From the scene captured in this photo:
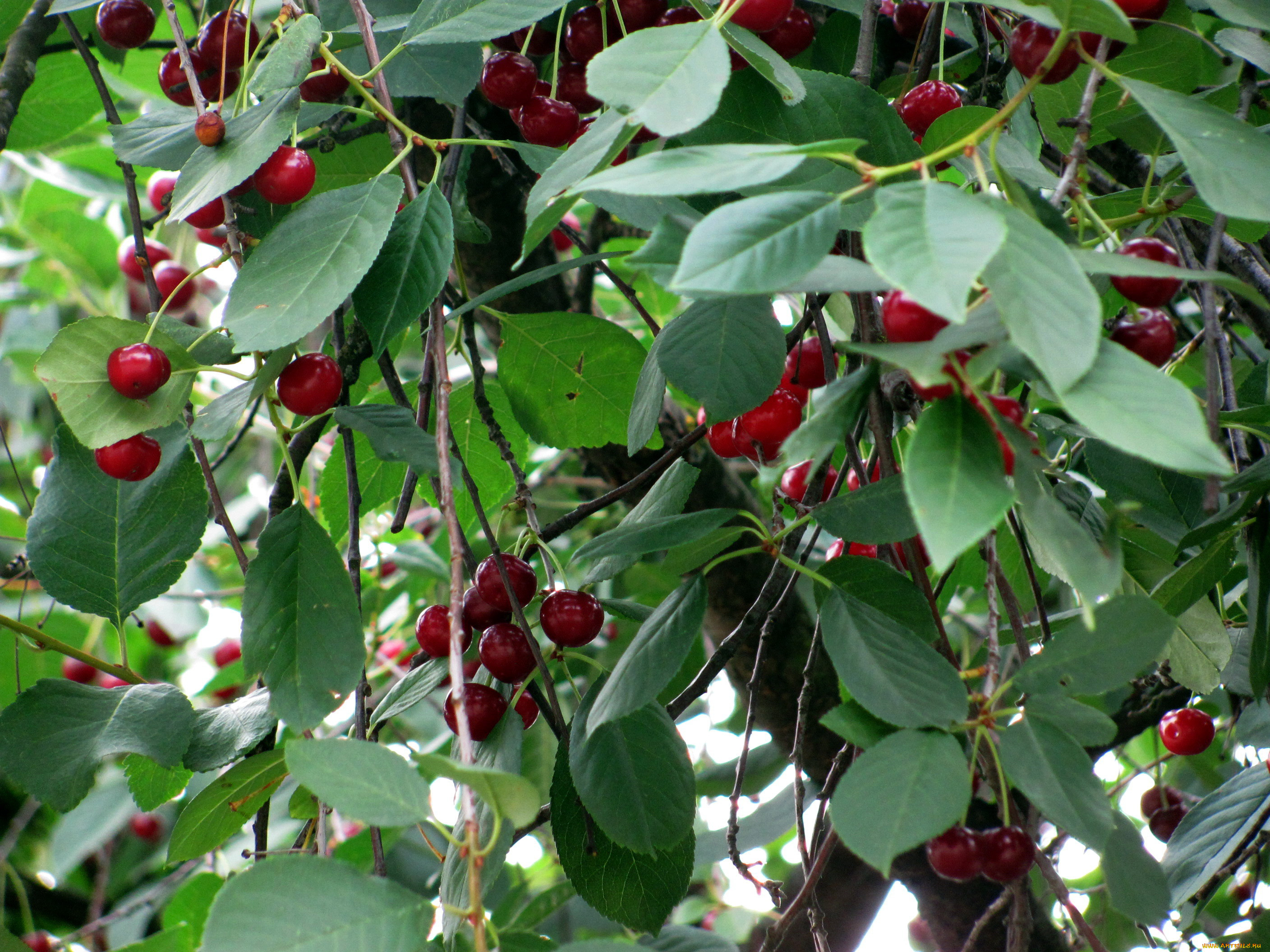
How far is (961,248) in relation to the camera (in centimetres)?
42

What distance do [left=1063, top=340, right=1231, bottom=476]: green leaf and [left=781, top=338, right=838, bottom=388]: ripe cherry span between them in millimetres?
474

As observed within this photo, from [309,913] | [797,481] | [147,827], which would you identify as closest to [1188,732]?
[797,481]

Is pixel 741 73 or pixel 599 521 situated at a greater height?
pixel 741 73

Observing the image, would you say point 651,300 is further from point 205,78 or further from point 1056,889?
point 1056,889

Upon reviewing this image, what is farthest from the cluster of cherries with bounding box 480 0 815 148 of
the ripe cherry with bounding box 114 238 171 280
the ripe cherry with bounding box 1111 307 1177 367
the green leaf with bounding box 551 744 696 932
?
the ripe cherry with bounding box 114 238 171 280

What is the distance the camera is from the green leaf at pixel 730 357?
29.0 inches

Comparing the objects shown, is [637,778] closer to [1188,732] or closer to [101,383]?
[101,383]

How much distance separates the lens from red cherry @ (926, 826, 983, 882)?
0.70 m

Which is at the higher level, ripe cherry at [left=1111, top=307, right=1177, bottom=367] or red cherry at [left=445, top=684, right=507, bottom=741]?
ripe cherry at [left=1111, top=307, right=1177, bottom=367]

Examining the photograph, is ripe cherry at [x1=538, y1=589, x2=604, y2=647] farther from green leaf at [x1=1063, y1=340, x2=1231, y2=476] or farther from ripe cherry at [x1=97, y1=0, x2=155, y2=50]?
ripe cherry at [x1=97, y1=0, x2=155, y2=50]

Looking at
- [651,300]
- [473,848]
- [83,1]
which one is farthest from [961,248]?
[651,300]

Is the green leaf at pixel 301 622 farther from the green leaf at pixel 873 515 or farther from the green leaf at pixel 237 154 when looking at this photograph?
the green leaf at pixel 873 515

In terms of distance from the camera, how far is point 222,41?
3.04ft

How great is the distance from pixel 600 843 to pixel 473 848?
334 mm
